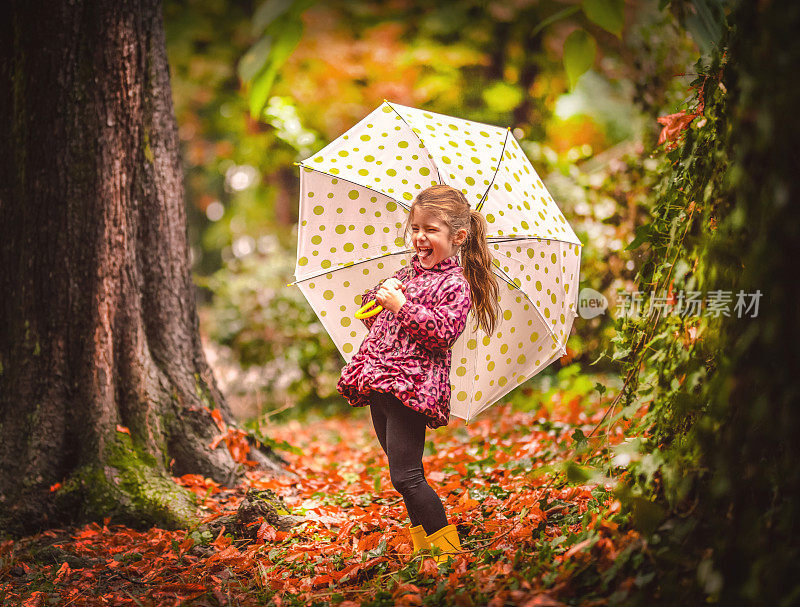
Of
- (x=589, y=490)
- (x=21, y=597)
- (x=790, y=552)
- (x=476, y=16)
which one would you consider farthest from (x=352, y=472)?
(x=476, y=16)

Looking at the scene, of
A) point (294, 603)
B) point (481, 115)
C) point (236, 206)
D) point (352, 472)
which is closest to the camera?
point (294, 603)

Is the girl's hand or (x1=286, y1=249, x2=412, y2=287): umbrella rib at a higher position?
(x1=286, y1=249, x2=412, y2=287): umbrella rib

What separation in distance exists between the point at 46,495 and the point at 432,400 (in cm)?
226

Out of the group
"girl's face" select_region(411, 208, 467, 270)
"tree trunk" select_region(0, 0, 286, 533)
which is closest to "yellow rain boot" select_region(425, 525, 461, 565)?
"girl's face" select_region(411, 208, 467, 270)

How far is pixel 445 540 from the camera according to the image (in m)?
2.54

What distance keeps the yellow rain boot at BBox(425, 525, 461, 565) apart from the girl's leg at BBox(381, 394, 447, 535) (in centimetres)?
2

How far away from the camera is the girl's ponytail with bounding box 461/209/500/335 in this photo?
2699 millimetres

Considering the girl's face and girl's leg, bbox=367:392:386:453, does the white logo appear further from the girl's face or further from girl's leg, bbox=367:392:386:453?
girl's leg, bbox=367:392:386:453

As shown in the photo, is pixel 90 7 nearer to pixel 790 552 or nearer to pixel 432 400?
pixel 432 400

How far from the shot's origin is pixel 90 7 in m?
3.41

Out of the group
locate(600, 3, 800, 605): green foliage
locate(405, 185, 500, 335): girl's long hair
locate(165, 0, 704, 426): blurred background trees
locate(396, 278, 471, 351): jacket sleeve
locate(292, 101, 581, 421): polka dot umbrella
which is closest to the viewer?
locate(600, 3, 800, 605): green foliage

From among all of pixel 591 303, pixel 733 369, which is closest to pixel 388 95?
pixel 591 303

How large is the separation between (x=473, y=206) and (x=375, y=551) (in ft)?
5.36

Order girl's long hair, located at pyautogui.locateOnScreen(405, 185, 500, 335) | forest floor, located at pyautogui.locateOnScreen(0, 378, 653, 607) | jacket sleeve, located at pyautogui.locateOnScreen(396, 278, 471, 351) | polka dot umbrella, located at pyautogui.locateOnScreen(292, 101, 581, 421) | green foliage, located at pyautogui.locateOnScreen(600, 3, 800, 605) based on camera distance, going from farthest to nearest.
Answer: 1. polka dot umbrella, located at pyautogui.locateOnScreen(292, 101, 581, 421)
2. girl's long hair, located at pyautogui.locateOnScreen(405, 185, 500, 335)
3. jacket sleeve, located at pyautogui.locateOnScreen(396, 278, 471, 351)
4. forest floor, located at pyautogui.locateOnScreen(0, 378, 653, 607)
5. green foliage, located at pyautogui.locateOnScreen(600, 3, 800, 605)
